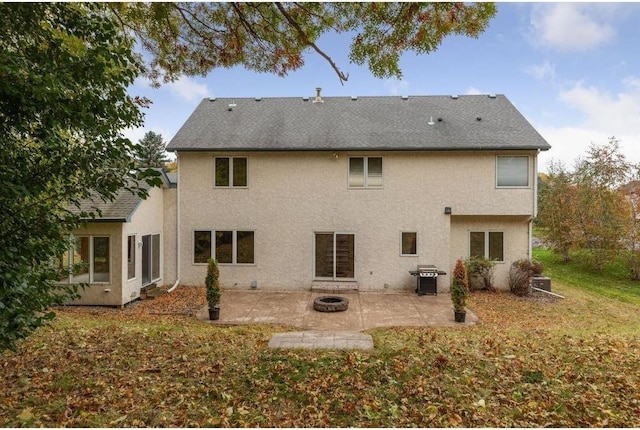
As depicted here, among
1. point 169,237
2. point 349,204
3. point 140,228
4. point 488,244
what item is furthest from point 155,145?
point 488,244

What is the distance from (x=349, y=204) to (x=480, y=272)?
5395 millimetres

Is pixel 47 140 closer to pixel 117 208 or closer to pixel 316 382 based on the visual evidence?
pixel 316 382

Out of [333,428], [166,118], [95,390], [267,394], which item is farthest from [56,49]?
[166,118]

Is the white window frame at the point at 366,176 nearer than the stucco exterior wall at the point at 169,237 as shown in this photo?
Yes

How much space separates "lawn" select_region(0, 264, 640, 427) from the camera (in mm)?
3871

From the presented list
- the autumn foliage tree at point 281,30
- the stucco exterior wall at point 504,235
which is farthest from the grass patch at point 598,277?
the autumn foliage tree at point 281,30

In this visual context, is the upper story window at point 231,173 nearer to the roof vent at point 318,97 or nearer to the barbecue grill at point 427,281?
the roof vent at point 318,97

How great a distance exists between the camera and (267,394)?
14.5 feet

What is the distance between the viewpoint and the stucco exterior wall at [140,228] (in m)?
10.8

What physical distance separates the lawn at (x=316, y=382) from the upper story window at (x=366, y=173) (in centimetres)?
716

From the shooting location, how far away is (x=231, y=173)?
13.4 m

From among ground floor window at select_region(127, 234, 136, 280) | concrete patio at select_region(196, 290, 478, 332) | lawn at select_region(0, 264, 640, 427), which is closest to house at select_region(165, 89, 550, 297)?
concrete patio at select_region(196, 290, 478, 332)

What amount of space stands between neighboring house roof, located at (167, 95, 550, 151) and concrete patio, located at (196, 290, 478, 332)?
17.0ft

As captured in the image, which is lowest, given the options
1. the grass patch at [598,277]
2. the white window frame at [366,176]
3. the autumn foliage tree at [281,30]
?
the grass patch at [598,277]
